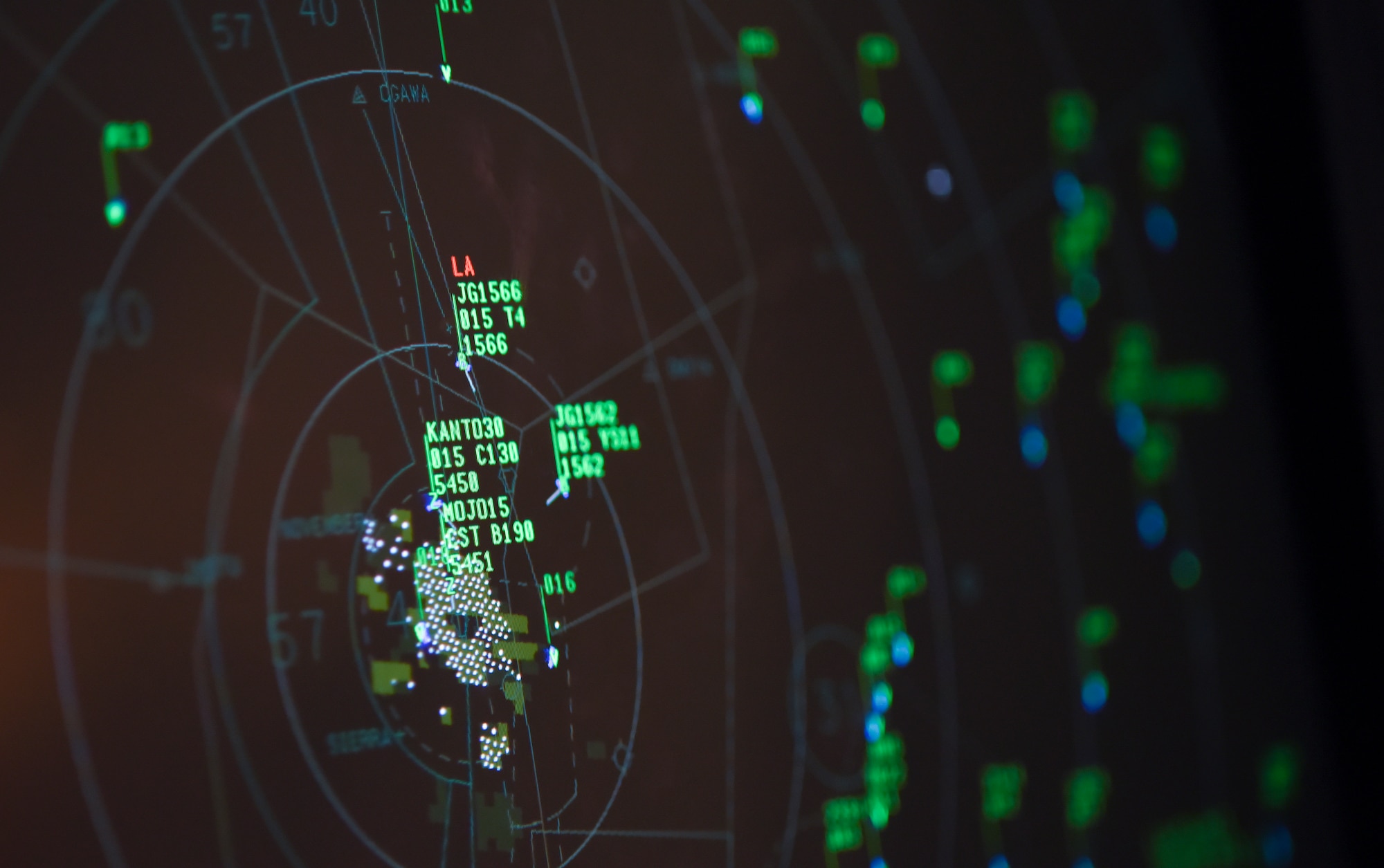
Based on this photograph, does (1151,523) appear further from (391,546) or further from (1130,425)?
(391,546)

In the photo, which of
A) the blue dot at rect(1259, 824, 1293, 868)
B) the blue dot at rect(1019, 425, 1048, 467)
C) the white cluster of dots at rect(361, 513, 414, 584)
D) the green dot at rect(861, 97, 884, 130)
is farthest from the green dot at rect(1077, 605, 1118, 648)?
the white cluster of dots at rect(361, 513, 414, 584)

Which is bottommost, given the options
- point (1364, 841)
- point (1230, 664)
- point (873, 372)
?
point (1364, 841)

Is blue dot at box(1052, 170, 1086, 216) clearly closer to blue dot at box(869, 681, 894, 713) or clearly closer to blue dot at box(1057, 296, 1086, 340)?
blue dot at box(1057, 296, 1086, 340)

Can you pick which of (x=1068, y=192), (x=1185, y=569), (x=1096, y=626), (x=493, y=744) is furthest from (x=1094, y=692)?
(x=493, y=744)

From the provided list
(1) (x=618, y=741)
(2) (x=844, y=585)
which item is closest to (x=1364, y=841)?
(2) (x=844, y=585)

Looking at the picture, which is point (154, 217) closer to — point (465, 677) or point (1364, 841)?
point (465, 677)

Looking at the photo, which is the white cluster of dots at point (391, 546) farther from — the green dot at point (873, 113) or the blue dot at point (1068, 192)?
the blue dot at point (1068, 192)
